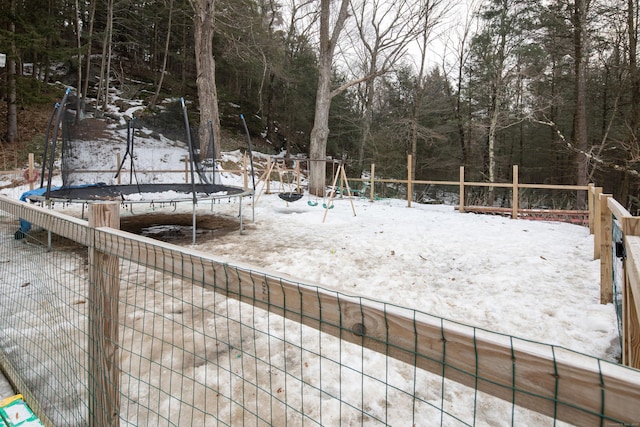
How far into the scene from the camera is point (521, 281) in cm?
354

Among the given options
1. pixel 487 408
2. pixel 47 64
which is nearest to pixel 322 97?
pixel 487 408

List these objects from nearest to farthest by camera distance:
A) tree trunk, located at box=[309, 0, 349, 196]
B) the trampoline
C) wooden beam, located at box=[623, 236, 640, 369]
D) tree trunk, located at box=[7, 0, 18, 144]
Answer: wooden beam, located at box=[623, 236, 640, 369] < the trampoline < tree trunk, located at box=[309, 0, 349, 196] < tree trunk, located at box=[7, 0, 18, 144]

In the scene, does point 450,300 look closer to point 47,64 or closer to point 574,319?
point 574,319

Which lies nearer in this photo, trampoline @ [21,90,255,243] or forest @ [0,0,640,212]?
trampoline @ [21,90,255,243]

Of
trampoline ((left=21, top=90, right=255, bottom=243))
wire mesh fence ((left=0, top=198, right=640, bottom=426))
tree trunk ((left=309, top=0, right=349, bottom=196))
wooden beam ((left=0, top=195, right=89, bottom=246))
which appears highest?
tree trunk ((left=309, top=0, right=349, bottom=196))

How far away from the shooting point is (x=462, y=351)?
0.69m

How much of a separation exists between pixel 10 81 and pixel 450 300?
602 inches

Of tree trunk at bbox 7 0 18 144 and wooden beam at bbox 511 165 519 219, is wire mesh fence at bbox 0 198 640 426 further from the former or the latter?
tree trunk at bbox 7 0 18 144

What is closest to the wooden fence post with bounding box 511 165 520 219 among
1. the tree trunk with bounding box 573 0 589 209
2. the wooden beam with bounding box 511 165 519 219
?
the wooden beam with bounding box 511 165 519 219

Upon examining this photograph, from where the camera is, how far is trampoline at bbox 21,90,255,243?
16.2ft

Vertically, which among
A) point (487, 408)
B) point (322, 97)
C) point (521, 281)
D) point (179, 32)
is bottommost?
point (487, 408)

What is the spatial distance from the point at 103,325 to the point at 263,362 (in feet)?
2.96

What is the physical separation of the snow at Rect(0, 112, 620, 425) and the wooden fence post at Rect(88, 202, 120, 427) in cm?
33

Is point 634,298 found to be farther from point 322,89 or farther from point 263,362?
point 322,89
